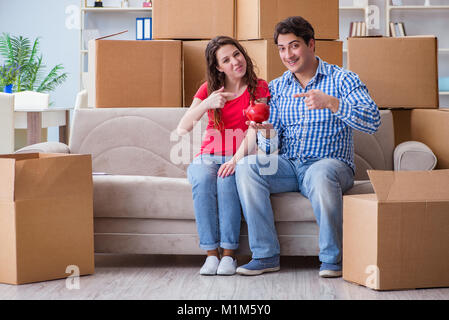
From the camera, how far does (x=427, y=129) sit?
2.55 m

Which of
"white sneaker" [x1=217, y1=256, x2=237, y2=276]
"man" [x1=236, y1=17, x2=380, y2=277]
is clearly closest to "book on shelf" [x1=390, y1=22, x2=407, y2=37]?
"man" [x1=236, y1=17, x2=380, y2=277]

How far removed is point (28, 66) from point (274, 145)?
165 inches

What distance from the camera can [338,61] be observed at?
269cm

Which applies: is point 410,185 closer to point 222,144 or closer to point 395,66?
point 222,144

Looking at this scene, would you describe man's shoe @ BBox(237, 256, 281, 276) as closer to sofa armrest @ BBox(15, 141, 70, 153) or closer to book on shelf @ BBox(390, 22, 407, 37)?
sofa armrest @ BBox(15, 141, 70, 153)

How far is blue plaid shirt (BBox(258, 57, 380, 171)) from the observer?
2.13 m

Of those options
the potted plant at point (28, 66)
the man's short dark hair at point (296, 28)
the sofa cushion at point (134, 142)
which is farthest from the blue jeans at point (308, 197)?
the potted plant at point (28, 66)

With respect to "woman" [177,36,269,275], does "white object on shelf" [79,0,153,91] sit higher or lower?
higher

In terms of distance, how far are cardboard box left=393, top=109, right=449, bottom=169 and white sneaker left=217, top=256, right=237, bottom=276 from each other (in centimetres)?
95

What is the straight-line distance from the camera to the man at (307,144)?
2.00 m

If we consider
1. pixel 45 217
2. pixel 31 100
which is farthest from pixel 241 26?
pixel 31 100

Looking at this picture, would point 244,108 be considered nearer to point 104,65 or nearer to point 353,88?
point 353,88
